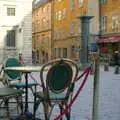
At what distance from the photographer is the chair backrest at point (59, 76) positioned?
20.2 feet

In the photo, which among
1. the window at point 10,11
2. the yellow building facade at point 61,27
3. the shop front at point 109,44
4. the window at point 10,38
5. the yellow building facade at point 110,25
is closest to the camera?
the window at point 10,38

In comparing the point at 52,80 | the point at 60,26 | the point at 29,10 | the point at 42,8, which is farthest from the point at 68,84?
the point at 42,8

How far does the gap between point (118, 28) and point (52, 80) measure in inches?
1616

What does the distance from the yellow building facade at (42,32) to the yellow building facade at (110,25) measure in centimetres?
1872

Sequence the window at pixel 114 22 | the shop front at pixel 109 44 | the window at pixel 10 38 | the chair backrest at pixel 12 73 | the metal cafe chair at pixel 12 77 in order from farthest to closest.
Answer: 1. the window at pixel 114 22
2. the shop front at pixel 109 44
3. the window at pixel 10 38
4. the chair backrest at pixel 12 73
5. the metal cafe chair at pixel 12 77

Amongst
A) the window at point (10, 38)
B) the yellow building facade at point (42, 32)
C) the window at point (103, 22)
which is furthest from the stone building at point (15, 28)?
the yellow building facade at point (42, 32)

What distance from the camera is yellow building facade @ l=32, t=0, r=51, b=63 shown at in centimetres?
7081

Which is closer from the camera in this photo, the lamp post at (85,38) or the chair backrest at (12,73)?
the chair backrest at (12,73)

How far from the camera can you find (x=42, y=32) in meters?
75.0

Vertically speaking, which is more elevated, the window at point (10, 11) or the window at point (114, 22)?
the window at point (10, 11)

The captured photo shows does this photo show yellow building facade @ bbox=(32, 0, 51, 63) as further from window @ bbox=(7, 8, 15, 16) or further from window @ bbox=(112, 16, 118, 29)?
window @ bbox=(7, 8, 15, 16)

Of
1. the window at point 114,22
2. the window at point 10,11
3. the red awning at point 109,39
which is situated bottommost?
the red awning at point 109,39

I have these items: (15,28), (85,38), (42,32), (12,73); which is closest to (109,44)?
(15,28)

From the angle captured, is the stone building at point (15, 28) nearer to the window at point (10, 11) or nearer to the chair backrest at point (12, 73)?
the window at point (10, 11)
